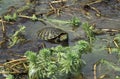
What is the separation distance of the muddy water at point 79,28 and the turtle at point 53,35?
11 centimetres

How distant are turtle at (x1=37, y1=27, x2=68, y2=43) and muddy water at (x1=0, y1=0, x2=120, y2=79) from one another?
0.38ft

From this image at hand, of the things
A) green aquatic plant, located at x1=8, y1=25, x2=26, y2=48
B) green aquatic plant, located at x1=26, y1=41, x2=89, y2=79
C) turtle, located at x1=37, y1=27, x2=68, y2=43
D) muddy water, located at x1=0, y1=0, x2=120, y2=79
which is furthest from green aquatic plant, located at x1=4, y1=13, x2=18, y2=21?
green aquatic plant, located at x1=26, y1=41, x2=89, y2=79

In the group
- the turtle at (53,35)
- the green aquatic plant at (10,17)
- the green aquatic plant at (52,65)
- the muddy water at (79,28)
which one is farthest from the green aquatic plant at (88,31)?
the green aquatic plant at (10,17)

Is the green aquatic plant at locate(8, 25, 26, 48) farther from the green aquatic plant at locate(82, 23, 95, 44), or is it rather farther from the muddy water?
the green aquatic plant at locate(82, 23, 95, 44)

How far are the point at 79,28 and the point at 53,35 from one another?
0.72 metres

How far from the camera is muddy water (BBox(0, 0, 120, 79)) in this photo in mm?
5555

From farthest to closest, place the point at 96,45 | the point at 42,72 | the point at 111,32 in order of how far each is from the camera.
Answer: the point at 111,32
the point at 96,45
the point at 42,72

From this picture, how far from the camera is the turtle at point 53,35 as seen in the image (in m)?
6.12

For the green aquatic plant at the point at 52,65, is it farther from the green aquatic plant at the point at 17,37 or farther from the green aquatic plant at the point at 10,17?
the green aquatic plant at the point at 10,17

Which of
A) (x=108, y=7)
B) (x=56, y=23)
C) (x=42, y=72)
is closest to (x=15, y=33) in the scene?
(x=56, y=23)

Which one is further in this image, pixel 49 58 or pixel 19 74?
pixel 19 74

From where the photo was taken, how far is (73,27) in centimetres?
663

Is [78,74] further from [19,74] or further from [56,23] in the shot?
[56,23]

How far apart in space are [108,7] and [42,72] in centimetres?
343
